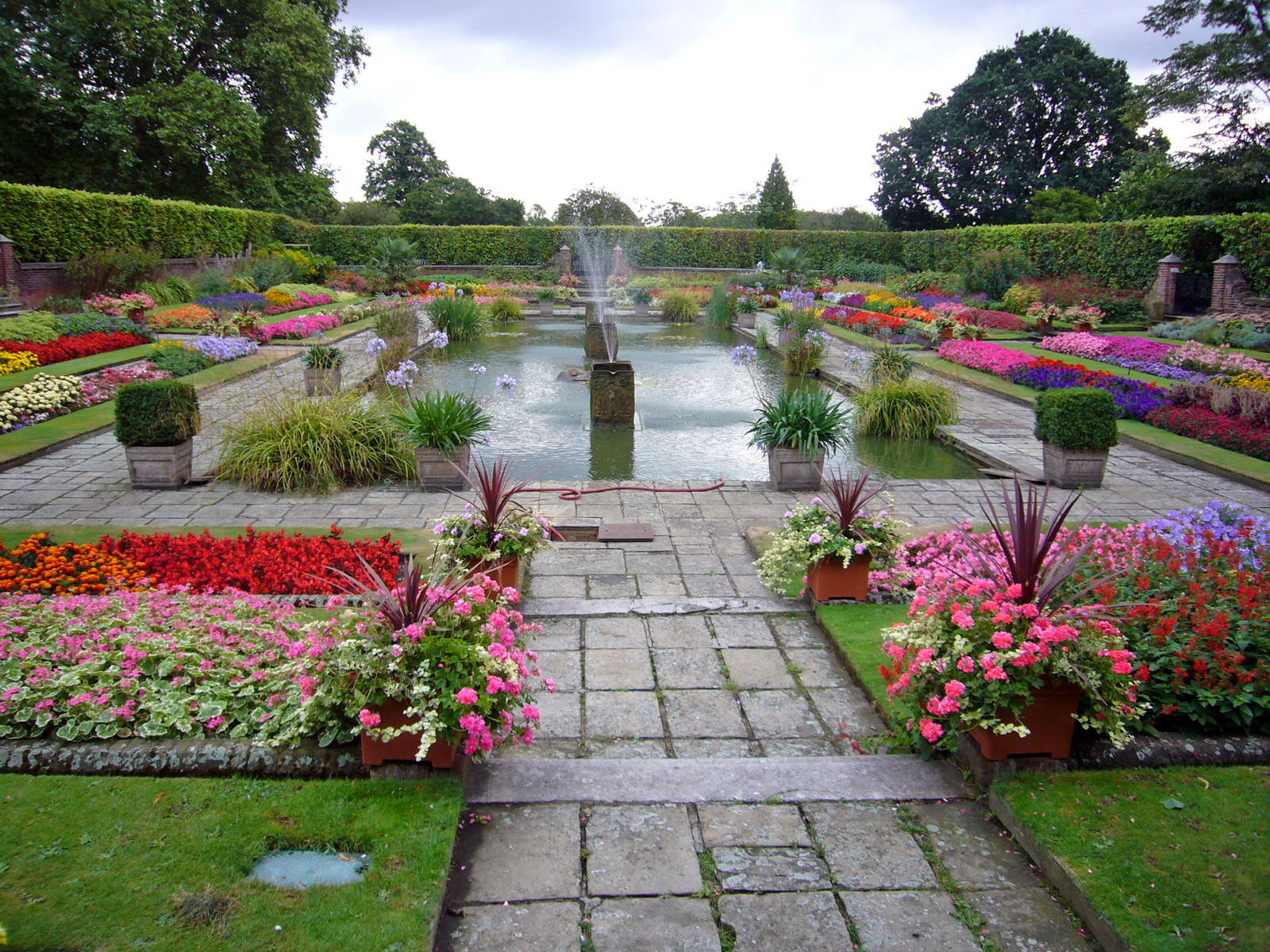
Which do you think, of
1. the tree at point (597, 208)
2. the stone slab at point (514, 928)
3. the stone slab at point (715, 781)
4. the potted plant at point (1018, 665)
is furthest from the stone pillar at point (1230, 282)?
the tree at point (597, 208)

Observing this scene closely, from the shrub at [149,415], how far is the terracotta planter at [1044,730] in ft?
20.4

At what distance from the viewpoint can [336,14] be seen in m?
30.9

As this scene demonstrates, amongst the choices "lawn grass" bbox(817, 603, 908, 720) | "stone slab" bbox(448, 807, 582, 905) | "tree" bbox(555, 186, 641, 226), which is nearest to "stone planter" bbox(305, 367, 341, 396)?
"lawn grass" bbox(817, 603, 908, 720)

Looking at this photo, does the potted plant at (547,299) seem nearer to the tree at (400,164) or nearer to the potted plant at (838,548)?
the potted plant at (838,548)

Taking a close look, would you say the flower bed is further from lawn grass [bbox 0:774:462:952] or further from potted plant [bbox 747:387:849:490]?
lawn grass [bbox 0:774:462:952]

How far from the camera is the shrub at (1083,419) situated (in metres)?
6.80

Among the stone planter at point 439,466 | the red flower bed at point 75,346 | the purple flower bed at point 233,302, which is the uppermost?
the purple flower bed at point 233,302

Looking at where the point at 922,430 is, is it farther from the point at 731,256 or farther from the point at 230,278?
the point at 731,256

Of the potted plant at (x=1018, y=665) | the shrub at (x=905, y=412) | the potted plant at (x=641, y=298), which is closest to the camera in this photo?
the potted plant at (x=1018, y=665)

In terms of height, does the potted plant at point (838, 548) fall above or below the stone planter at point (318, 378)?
below

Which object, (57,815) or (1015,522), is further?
(1015,522)

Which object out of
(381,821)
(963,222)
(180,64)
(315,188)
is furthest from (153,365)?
(963,222)

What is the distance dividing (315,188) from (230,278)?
530 inches

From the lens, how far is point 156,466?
264 inches
